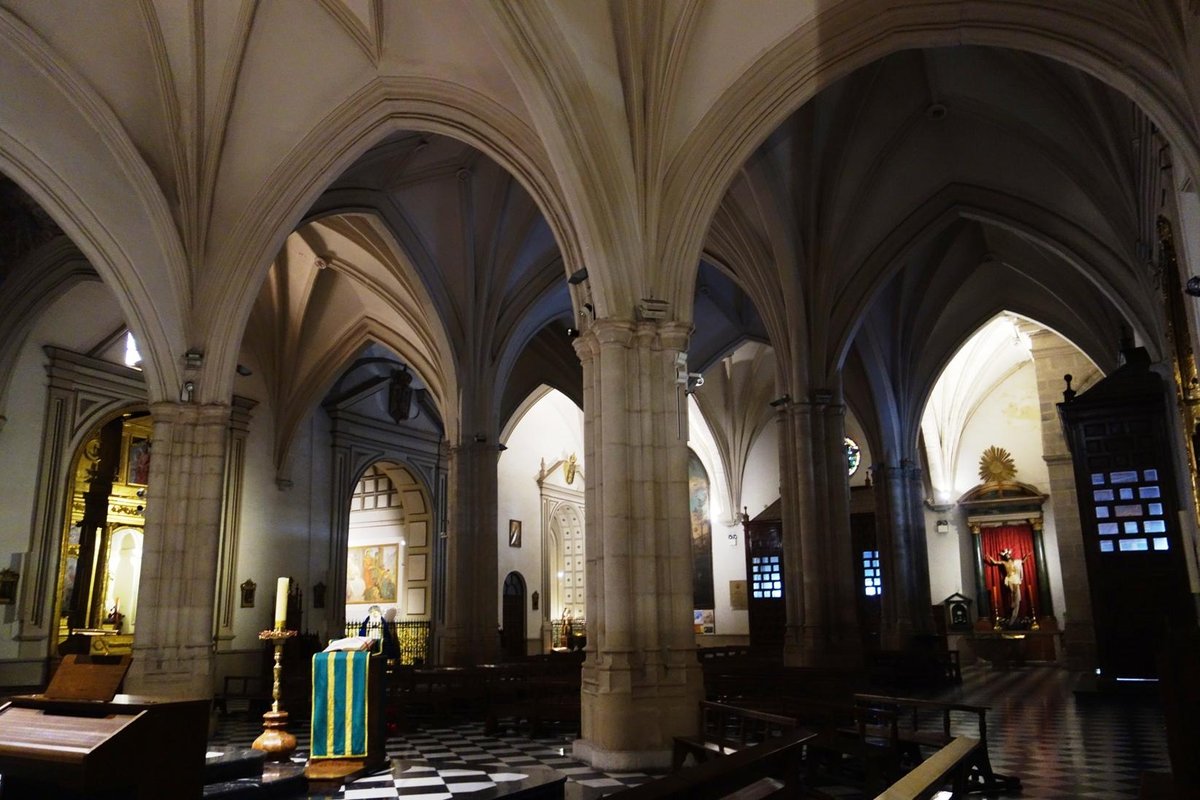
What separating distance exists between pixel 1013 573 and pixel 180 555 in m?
21.7

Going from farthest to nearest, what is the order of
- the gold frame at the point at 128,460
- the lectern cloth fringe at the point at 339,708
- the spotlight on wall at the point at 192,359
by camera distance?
the gold frame at the point at 128,460 → the spotlight on wall at the point at 192,359 → the lectern cloth fringe at the point at 339,708

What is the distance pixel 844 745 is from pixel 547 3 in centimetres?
746

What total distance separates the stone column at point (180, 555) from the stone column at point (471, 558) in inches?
184

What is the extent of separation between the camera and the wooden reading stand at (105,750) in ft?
13.7

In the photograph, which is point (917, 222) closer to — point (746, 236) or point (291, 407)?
point (746, 236)

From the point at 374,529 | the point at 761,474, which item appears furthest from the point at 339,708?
the point at 761,474

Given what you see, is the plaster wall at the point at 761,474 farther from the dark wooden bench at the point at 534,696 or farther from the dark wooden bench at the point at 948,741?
the dark wooden bench at the point at 948,741

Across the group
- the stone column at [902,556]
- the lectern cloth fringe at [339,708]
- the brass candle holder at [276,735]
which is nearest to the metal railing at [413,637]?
the stone column at [902,556]

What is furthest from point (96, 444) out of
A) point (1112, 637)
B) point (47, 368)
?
point (1112, 637)

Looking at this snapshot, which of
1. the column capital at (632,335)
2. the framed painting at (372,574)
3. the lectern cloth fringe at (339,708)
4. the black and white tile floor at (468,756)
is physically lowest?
the black and white tile floor at (468,756)

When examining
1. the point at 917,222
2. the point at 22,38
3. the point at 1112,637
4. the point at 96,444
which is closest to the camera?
the point at 22,38

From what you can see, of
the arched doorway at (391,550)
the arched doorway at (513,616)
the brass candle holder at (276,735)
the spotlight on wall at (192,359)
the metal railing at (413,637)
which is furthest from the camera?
the arched doorway at (513,616)

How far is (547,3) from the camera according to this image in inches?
355

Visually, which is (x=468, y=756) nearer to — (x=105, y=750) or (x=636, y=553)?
(x=636, y=553)
